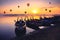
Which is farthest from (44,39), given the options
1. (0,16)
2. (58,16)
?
(0,16)

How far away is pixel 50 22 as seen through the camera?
67500mm

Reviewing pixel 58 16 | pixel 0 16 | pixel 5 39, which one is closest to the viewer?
pixel 5 39

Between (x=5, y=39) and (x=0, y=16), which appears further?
(x=0, y=16)

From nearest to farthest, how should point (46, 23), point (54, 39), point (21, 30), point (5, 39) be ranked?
1. point (54, 39)
2. point (5, 39)
3. point (21, 30)
4. point (46, 23)

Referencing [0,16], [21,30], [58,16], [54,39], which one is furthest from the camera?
[0,16]

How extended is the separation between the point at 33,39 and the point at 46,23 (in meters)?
36.7

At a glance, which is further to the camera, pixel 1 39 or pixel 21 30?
pixel 21 30

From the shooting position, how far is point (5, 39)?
45.5 m

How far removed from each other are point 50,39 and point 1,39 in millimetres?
18158

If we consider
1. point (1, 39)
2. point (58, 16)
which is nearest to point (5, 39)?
point (1, 39)

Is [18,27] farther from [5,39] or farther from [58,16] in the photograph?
[58,16]

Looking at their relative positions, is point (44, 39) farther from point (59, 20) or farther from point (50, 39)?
point (59, 20)

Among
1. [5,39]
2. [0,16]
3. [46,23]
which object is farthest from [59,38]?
[0,16]

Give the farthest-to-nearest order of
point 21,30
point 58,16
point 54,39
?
point 58,16
point 21,30
point 54,39
